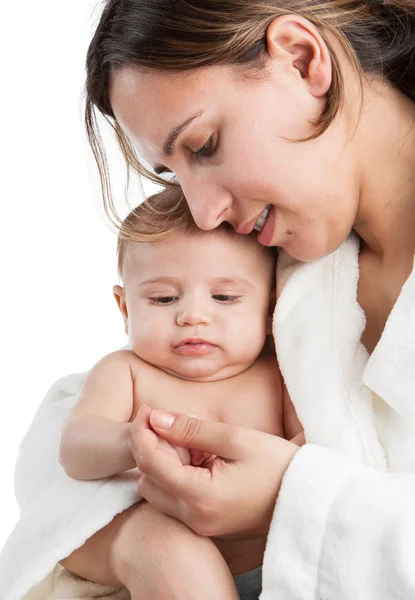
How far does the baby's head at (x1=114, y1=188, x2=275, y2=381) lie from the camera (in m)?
1.58

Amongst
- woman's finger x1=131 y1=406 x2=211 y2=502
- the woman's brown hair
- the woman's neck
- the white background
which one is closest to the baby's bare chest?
woman's finger x1=131 y1=406 x2=211 y2=502

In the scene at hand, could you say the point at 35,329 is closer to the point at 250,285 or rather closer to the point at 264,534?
the point at 250,285

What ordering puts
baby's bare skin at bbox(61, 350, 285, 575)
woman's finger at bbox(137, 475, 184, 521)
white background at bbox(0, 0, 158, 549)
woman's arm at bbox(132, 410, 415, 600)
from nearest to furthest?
woman's arm at bbox(132, 410, 415, 600)
woman's finger at bbox(137, 475, 184, 521)
baby's bare skin at bbox(61, 350, 285, 575)
white background at bbox(0, 0, 158, 549)

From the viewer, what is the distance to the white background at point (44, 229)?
2.55 meters

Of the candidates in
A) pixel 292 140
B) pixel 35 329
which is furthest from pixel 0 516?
pixel 292 140

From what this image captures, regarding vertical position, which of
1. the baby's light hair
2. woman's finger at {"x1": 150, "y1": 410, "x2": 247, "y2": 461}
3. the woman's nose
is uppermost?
the woman's nose

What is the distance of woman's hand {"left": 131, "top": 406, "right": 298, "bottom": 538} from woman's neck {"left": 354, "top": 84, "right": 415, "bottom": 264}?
1.48 feet

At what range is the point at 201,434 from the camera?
1318mm

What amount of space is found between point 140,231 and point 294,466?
542 mm

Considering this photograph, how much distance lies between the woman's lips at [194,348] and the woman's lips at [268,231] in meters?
0.19

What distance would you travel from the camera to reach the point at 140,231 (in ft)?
5.34

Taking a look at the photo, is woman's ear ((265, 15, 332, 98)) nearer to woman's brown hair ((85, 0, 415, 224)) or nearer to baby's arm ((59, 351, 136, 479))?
woman's brown hair ((85, 0, 415, 224))

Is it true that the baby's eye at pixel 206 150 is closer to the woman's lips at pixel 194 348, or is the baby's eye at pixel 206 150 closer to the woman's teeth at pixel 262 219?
the woman's teeth at pixel 262 219

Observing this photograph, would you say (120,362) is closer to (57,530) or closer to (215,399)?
(215,399)
